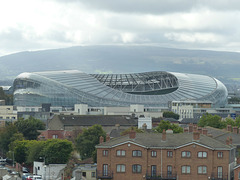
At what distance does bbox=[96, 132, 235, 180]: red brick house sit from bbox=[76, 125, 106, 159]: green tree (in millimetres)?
27540

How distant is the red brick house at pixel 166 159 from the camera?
78812 mm

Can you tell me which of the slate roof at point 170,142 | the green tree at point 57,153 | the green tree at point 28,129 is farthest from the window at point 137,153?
the green tree at point 28,129

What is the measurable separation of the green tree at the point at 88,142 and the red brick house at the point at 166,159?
90.4ft

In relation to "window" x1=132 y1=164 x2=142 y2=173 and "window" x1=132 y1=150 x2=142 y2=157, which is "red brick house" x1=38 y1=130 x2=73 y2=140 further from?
"window" x1=132 y1=164 x2=142 y2=173

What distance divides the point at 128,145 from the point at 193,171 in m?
6.95

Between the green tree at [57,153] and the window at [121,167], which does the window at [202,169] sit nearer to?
the window at [121,167]

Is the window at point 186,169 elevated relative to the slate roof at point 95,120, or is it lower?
lower

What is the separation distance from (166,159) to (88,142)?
31.6 meters

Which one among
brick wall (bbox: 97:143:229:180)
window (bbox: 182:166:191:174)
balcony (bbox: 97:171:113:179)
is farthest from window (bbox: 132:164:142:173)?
window (bbox: 182:166:191:174)

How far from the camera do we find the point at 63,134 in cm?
13700

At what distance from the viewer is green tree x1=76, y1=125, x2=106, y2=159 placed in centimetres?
10956

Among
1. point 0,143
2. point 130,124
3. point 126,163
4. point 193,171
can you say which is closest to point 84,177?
point 126,163

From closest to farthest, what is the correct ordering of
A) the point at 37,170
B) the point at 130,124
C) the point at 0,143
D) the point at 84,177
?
the point at 84,177 → the point at 37,170 → the point at 0,143 → the point at 130,124

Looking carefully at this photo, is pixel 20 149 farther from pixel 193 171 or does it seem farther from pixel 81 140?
pixel 193 171
